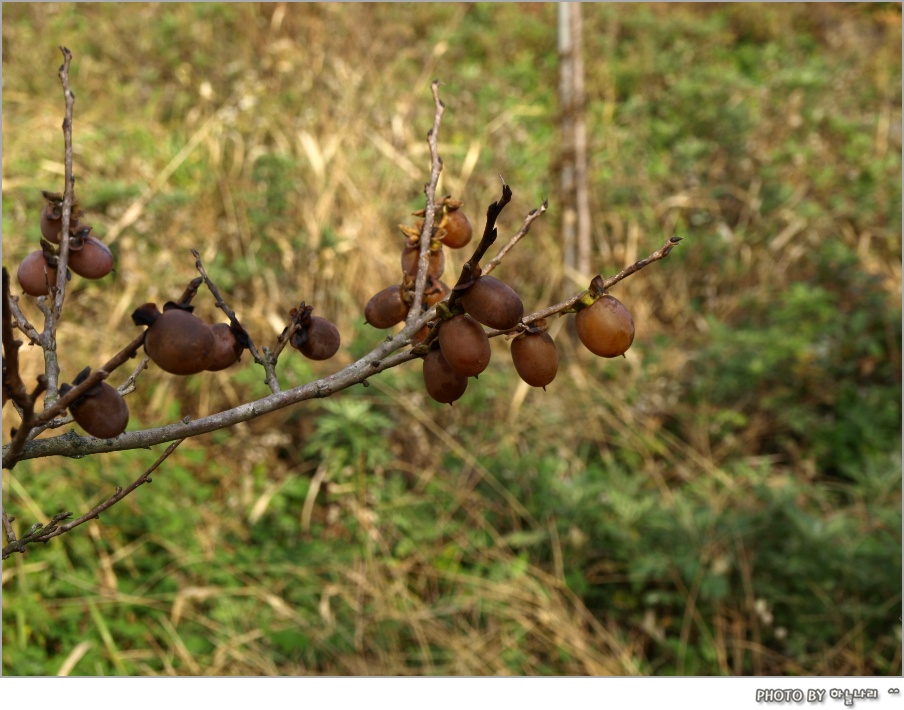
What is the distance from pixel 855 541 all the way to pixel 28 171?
4.28 metres

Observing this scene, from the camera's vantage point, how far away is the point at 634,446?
409 cm

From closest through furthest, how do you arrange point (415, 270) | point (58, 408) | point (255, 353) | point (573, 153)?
1. point (58, 408)
2. point (255, 353)
3. point (415, 270)
4. point (573, 153)

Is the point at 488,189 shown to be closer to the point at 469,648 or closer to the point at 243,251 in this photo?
the point at 243,251

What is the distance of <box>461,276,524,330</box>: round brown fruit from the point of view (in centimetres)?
78

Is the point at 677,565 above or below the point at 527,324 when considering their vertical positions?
above

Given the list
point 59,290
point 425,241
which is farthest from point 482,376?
point 59,290

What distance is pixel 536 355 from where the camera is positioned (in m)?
0.87

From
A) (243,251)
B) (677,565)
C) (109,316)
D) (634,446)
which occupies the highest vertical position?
(243,251)

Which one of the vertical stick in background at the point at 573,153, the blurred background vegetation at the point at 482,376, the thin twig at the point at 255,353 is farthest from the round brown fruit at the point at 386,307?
the vertical stick in background at the point at 573,153

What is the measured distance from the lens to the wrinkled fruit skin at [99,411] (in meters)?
0.73

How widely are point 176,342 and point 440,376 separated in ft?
0.87

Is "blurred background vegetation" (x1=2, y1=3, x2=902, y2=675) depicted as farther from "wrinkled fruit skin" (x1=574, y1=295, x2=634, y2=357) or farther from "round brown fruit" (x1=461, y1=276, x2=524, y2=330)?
"round brown fruit" (x1=461, y1=276, x2=524, y2=330)

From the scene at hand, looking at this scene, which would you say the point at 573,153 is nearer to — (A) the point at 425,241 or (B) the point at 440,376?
(A) the point at 425,241

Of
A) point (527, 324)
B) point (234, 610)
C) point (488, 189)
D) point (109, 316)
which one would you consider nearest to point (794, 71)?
point (488, 189)
